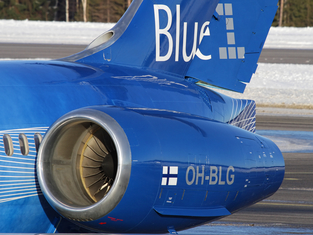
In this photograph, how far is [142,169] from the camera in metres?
3.95

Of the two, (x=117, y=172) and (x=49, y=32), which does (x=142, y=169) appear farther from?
(x=49, y=32)

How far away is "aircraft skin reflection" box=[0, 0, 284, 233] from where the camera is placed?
4.00 metres

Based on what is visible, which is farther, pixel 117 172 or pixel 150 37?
pixel 150 37

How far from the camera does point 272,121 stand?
1430 centimetres

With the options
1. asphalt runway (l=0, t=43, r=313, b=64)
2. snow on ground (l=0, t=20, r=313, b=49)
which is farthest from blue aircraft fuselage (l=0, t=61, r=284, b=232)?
snow on ground (l=0, t=20, r=313, b=49)

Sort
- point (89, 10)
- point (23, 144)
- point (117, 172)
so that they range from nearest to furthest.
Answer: point (117, 172) → point (23, 144) → point (89, 10)

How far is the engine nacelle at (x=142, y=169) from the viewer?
12.9 feet

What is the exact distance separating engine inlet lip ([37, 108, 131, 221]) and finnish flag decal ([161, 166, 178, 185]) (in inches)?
13.9

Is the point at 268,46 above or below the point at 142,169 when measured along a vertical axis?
below

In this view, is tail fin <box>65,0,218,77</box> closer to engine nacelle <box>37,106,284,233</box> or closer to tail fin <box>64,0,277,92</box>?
tail fin <box>64,0,277,92</box>

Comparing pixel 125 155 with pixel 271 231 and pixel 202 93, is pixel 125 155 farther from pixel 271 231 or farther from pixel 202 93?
pixel 271 231

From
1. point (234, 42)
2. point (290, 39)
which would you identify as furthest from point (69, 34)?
point (234, 42)

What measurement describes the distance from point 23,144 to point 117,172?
0.90 metres

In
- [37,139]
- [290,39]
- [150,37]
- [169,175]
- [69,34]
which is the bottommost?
[69,34]
